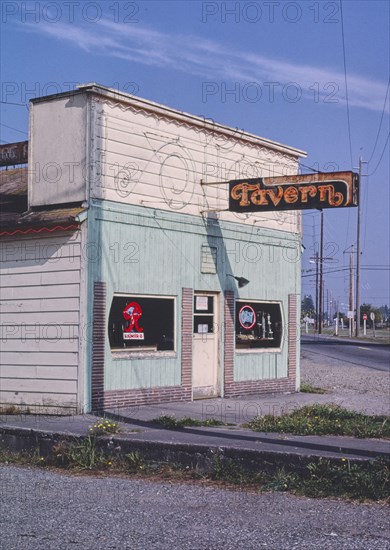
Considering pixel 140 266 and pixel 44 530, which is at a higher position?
pixel 140 266

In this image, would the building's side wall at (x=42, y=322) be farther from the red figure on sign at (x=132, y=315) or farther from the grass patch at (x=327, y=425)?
the grass patch at (x=327, y=425)

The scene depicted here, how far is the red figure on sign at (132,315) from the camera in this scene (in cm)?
1552

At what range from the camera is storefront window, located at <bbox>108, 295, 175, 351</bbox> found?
1525 centimetres

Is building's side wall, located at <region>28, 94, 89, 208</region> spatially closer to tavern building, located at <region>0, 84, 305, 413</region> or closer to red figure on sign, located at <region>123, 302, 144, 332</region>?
tavern building, located at <region>0, 84, 305, 413</region>

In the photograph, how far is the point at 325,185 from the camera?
16.1 meters

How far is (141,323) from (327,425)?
5.04 meters

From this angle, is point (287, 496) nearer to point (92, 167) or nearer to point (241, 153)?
point (92, 167)

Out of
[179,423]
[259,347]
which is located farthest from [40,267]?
[259,347]

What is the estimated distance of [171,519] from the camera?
771 cm

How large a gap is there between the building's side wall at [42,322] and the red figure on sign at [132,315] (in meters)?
1.32

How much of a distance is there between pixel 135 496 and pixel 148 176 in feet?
27.8

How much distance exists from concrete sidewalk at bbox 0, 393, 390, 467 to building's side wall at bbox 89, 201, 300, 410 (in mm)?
1195

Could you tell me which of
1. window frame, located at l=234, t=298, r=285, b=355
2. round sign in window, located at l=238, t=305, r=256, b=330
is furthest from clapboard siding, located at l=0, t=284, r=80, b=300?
round sign in window, located at l=238, t=305, r=256, b=330

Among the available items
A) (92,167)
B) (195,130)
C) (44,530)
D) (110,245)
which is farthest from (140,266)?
(44,530)
